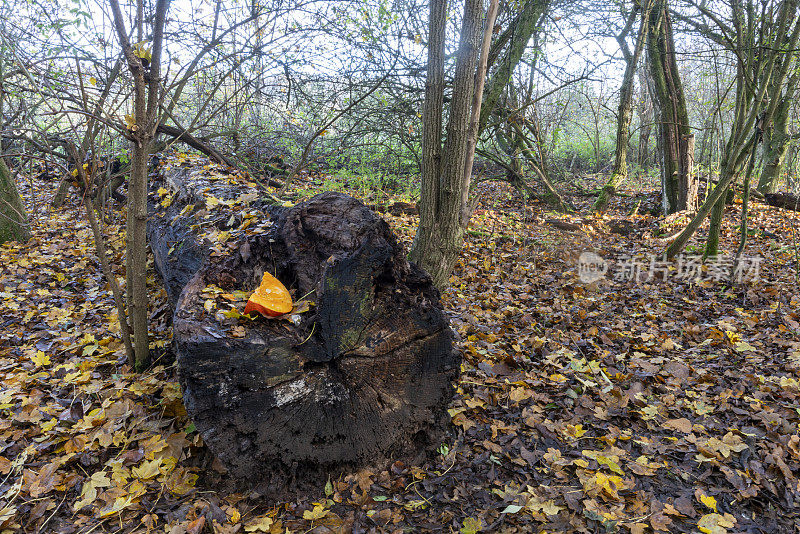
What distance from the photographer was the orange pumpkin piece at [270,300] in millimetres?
2406

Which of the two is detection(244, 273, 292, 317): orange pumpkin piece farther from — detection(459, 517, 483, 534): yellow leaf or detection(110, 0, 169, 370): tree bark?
detection(459, 517, 483, 534): yellow leaf

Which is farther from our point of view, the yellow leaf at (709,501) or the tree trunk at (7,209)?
the tree trunk at (7,209)

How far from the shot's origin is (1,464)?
243cm

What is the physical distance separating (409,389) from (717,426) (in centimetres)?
212

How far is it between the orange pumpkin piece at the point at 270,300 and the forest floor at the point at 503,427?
3.06ft

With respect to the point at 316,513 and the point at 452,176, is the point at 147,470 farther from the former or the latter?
the point at 452,176

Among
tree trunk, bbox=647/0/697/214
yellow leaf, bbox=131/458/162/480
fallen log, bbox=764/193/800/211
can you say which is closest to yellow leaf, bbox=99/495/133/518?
yellow leaf, bbox=131/458/162/480

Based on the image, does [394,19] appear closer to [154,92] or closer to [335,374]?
[154,92]

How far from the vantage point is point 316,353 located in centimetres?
239

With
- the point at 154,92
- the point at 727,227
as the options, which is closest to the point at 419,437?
the point at 154,92

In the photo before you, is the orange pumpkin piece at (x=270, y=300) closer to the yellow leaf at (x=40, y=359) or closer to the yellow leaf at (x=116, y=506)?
the yellow leaf at (x=116, y=506)

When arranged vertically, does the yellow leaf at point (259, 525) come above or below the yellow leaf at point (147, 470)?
below

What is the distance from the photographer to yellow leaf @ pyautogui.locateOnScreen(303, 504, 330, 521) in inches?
92.0

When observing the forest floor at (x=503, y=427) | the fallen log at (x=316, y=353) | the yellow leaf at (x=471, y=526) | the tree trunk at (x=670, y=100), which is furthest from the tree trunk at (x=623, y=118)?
the yellow leaf at (x=471, y=526)
